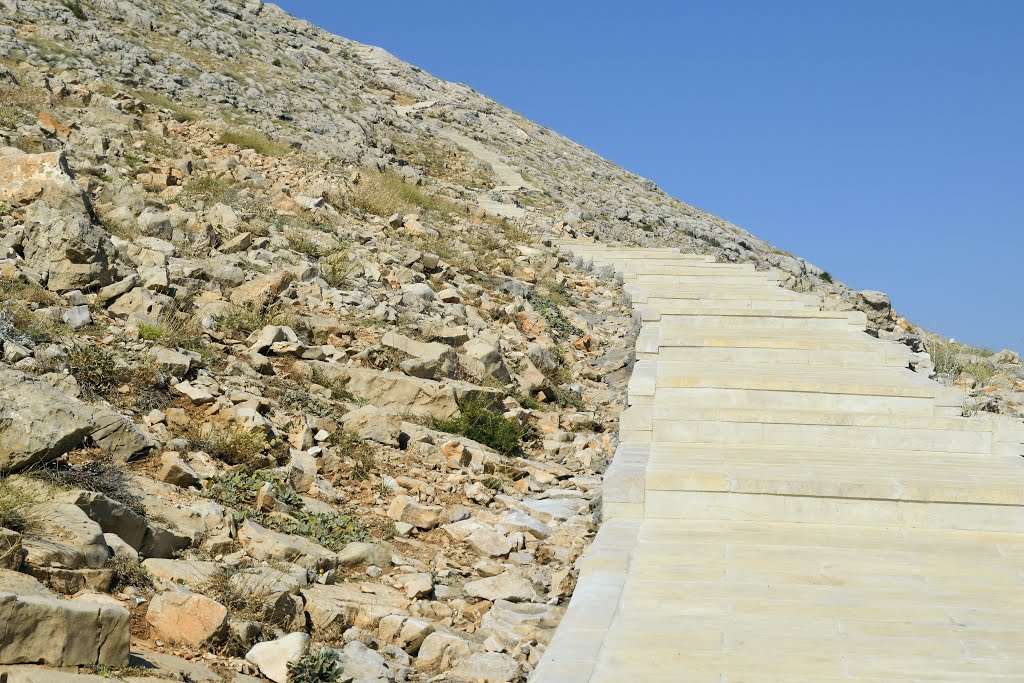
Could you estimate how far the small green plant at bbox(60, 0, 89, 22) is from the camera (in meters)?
28.0

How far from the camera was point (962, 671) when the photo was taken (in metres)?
3.69

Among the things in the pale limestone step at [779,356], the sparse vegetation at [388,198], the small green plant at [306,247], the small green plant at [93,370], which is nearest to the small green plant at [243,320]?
the small green plant at [93,370]

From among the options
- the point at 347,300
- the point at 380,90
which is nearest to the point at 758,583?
the point at 347,300

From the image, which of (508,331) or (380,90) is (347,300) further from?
(380,90)

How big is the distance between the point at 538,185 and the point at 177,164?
16664 millimetres

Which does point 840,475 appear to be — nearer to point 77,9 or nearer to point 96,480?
point 96,480

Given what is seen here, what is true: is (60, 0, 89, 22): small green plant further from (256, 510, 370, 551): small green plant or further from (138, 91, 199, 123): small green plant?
(256, 510, 370, 551): small green plant

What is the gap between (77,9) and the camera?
28.4 m

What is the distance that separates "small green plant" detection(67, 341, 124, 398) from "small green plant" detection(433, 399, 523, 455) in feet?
9.15

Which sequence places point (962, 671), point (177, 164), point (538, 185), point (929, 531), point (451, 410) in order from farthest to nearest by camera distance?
point (538, 185), point (177, 164), point (451, 410), point (929, 531), point (962, 671)

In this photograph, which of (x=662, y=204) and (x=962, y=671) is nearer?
(x=962, y=671)

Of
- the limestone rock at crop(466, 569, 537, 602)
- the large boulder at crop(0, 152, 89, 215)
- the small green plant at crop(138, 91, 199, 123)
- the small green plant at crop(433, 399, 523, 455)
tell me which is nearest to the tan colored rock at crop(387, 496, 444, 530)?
the limestone rock at crop(466, 569, 537, 602)

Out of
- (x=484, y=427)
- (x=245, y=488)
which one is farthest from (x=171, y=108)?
(x=245, y=488)

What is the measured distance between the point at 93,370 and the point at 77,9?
2636 cm
